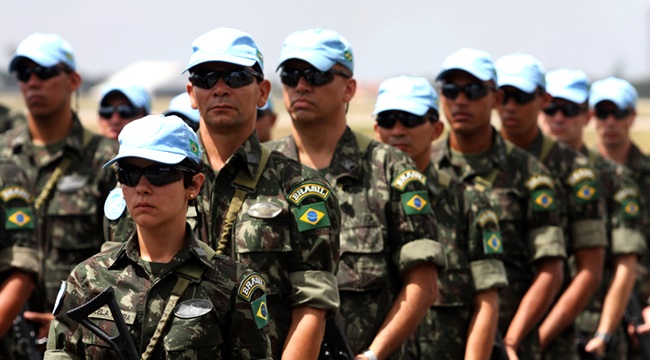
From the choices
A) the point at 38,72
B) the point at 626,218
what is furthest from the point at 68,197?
the point at 626,218

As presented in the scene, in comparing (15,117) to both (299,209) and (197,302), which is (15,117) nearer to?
(299,209)

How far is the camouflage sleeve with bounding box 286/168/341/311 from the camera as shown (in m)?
6.47

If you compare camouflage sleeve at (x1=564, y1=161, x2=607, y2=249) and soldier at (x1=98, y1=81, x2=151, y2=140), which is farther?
soldier at (x1=98, y1=81, x2=151, y2=140)

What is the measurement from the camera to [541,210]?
955 cm

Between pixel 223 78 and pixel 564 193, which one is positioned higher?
pixel 223 78

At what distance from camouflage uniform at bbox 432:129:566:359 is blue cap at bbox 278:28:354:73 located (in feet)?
5.76

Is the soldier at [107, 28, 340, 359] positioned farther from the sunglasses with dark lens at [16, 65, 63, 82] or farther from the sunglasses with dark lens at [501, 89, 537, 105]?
the sunglasses with dark lens at [501, 89, 537, 105]

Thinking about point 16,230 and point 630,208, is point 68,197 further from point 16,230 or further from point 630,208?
point 630,208

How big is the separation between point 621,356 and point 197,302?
667cm

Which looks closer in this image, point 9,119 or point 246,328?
point 246,328

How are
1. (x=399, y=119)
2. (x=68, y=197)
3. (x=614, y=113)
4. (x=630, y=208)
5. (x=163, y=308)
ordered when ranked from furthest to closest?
1. (x=614, y=113)
2. (x=630, y=208)
3. (x=68, y=197)
4. (x=399, y=119)
5. (x=163, y=308)

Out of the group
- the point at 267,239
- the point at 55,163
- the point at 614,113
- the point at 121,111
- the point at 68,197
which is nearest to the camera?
the point at 267,239

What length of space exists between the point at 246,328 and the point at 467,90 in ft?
13.9

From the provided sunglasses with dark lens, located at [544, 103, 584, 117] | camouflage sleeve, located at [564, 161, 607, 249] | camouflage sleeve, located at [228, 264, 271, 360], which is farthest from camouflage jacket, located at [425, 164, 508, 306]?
sunglasses with dark lens, located at [544, 103, 584, 117]
